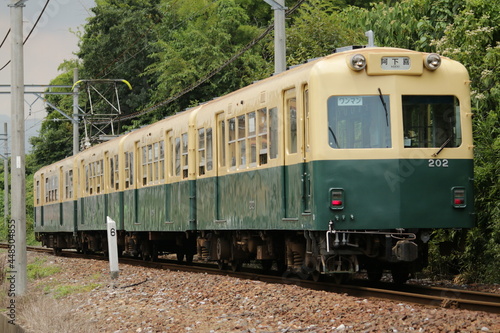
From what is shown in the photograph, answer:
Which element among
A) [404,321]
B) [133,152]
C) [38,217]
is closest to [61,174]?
[38,217]

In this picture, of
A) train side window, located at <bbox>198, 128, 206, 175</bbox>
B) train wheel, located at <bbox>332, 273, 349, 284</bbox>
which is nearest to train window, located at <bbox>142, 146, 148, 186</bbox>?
train side window, located at <bbox>198, 128, 206, 175</bbox>

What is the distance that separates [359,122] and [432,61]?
128cm

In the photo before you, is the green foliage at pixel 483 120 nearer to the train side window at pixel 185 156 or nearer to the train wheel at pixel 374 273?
the train wheel at pixel 374 273

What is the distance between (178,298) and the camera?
43.2 ft

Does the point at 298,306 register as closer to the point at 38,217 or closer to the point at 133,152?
the point at 133,152

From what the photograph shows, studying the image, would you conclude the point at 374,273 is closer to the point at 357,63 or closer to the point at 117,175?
the point at 357,63

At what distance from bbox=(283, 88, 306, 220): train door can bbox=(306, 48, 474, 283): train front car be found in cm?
47

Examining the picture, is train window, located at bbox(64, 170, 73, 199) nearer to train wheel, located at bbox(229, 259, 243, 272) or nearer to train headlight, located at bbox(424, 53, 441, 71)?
train wheel, located at bbox(229, 259, 243, 272)

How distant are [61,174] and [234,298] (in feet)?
70.1

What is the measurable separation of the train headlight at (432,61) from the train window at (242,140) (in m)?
3.73

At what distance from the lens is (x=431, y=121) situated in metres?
12.6

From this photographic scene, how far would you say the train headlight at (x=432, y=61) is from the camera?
12656 mm

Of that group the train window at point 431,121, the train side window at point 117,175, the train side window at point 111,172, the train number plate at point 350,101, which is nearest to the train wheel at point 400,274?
the train window at point 431,121

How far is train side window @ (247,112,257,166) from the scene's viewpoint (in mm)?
15006
